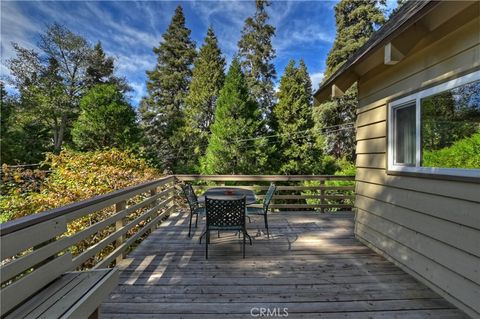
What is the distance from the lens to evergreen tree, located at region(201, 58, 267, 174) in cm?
1323

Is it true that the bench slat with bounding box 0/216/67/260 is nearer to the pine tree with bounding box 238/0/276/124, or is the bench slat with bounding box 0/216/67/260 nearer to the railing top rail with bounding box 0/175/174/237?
the railing top rail with bounding box 0/175/174/237

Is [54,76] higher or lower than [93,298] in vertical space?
higher

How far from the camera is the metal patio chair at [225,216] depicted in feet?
11.0

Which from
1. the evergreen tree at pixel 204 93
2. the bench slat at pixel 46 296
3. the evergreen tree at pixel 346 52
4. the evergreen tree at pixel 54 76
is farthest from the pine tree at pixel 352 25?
the evergreen tree at pixel 54 76

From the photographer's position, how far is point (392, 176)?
10.4ft

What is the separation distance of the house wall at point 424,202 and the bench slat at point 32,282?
120 inches

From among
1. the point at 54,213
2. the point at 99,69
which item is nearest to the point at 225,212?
the point at 54,213

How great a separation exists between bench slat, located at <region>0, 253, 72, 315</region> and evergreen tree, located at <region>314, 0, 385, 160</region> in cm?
1418

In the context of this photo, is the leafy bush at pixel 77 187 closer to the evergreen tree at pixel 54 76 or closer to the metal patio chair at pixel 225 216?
the metal patio chair at pixel 225 216

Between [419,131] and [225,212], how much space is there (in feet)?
7.89

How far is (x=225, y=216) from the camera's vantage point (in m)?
3.39

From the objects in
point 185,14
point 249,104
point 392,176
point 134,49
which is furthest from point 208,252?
point 134,49

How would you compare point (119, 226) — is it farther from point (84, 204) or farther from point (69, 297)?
point (69, 297)

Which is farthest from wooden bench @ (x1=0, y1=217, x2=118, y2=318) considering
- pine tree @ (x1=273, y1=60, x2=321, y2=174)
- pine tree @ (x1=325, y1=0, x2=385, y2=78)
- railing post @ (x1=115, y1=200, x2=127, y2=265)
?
pine tree @ (x1=325, y1=0, x2=385, y2=78)
